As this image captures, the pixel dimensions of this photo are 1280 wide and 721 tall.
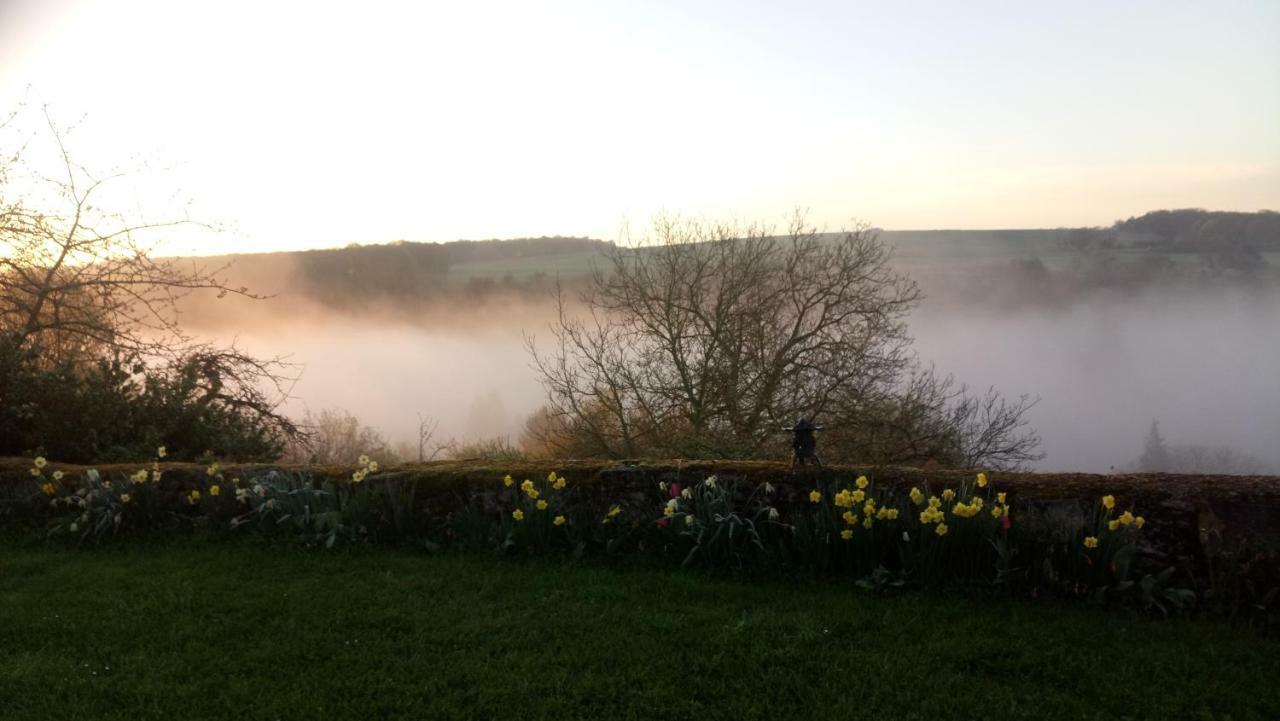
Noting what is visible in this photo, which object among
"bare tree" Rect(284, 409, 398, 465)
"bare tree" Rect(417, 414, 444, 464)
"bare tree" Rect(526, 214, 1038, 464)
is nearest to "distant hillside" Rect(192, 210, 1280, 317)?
"bare tree" Rect(284, 409, 398, 465)

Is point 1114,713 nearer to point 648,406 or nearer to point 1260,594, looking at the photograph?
point 1260,594

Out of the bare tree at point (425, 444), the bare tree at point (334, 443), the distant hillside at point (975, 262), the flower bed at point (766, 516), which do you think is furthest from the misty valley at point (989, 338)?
the flower bed at point (766, 516)

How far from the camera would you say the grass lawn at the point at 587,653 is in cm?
296

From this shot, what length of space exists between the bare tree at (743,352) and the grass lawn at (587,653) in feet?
29.6

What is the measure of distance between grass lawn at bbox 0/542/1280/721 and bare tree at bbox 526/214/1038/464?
9018 millimetres

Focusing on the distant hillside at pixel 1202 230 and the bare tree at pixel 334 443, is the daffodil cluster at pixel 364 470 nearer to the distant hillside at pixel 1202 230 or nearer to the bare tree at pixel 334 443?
the bare tree at pixel 334 443

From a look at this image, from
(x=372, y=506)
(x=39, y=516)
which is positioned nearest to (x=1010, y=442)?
(x=372, y=506)

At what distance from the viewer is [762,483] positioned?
464 centimetres

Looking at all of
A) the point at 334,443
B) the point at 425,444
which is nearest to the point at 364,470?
the point at 334,443

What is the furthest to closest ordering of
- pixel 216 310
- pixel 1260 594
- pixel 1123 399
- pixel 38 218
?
pixel 1123 399 → pixel 216 310 → pixel 38 218 → pixel 1260 594

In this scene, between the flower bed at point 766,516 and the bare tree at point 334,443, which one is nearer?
the flower bed at point 766,516

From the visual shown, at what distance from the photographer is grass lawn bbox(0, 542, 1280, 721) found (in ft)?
9.71

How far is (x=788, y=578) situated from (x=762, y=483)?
2.05 feet

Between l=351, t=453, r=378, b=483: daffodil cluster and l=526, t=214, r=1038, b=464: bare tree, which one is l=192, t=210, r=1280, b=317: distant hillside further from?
l=351, t=453, r=378, b=483: daffodil cluster
